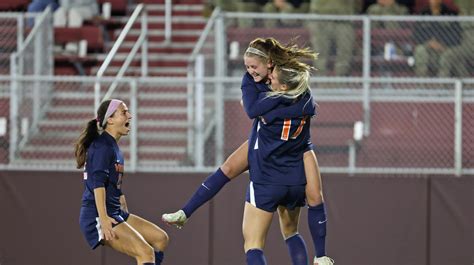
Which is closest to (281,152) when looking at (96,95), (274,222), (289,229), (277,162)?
(277,162)

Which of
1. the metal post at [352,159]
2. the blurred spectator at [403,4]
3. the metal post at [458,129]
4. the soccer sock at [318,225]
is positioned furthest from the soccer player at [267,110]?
→ the blurred spectator at [403,4]

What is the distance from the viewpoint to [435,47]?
13.2m

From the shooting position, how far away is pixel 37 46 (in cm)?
1374

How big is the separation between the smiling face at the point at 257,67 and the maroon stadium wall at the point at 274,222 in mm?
3938

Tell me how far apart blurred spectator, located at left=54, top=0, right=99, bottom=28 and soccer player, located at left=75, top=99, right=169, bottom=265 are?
663 centimetres

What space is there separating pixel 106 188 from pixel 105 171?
0.71 ft

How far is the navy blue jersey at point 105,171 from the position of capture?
28.5 feet

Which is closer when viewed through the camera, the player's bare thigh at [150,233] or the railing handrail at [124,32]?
the player's bare thigh at [150,233]

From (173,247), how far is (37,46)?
331 centimetres

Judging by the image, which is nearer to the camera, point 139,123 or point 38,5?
point 139,123

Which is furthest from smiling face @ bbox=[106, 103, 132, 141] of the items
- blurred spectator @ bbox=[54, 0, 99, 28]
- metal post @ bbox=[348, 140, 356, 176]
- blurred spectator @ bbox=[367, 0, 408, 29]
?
blurred spectator @ bbox=[54, 0, 99, 28]

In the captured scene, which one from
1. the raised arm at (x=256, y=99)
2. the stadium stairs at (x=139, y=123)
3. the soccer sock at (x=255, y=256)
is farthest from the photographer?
the stadium stairs at (x=139, y=123)

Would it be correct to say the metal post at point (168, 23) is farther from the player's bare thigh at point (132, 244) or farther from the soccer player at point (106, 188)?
the player's bare thigh at point (132, 244)

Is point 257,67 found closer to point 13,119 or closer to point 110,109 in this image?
point 110,109
